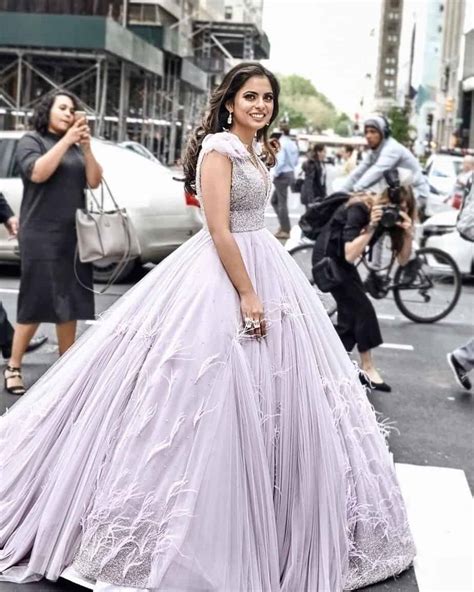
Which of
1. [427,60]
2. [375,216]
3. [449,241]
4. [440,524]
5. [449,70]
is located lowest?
[440,524]

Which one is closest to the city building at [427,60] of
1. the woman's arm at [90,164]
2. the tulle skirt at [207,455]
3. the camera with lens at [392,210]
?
the camera with lens at [392,210]

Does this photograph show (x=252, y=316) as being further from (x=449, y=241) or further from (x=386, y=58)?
(x=386, y=58)

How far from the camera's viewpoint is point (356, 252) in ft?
23.9

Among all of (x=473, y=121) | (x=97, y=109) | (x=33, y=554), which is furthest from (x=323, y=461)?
(x=473, y=121)

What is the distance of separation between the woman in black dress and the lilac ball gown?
244 cm

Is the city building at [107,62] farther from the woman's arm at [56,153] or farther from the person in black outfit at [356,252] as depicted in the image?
the woman's arm at [56,153]

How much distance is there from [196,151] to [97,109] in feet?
92.3

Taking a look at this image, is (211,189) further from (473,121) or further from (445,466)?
(473,121)

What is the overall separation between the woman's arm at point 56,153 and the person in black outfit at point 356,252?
6.45 ft

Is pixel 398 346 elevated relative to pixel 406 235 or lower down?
lower down

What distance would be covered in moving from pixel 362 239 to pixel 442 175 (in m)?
17.1

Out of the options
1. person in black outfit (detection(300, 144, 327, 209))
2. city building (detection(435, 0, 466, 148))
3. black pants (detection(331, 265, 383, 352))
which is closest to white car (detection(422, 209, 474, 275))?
black pants (detection(331, 265, 383, 352))

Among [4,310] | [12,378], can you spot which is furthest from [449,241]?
[12,378]

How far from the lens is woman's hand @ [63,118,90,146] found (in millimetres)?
6402
